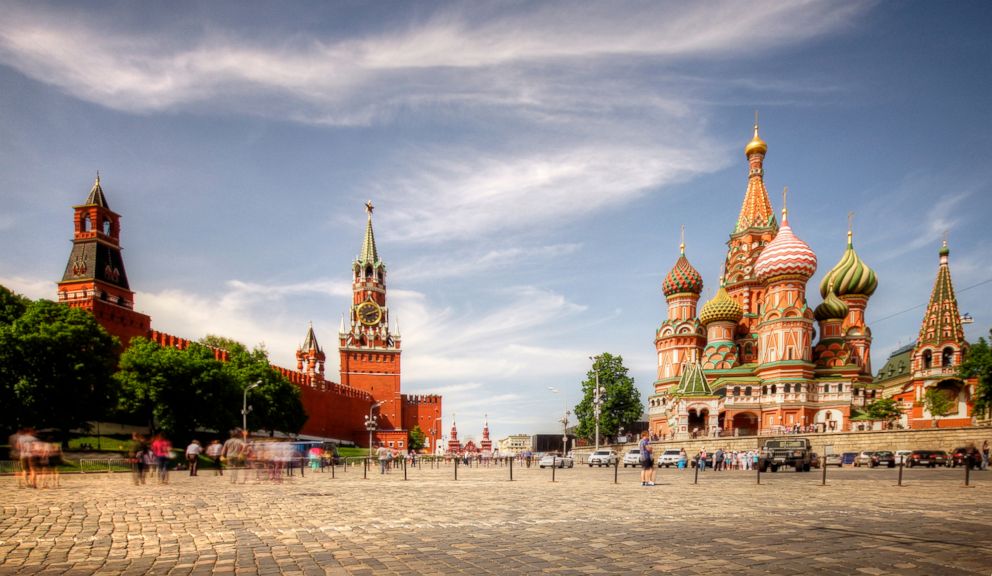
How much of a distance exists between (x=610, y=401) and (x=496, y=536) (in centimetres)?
6613

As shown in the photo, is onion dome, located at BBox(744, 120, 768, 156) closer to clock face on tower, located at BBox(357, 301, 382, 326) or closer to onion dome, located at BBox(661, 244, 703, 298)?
onion dome, located at BBox(661, 244, 703, 298)

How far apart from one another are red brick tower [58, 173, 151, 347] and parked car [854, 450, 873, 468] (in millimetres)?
56086

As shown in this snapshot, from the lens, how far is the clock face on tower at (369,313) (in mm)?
128875

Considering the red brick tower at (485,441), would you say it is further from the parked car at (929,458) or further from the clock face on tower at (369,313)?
the parked car at (929,458)

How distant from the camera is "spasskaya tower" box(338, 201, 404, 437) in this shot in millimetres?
120062

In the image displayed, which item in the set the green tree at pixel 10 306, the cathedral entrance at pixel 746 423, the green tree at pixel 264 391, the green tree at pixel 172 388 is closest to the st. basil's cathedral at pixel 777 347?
the cathedral entrance at pixel 746 423

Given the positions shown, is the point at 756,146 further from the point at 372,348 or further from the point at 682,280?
the point at 372,348

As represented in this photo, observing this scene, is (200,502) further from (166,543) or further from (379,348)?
(379,348)

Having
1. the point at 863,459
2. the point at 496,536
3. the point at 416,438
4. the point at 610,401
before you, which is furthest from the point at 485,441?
the point at 496,536

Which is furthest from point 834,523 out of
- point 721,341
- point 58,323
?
point 721,341

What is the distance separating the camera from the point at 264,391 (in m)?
63.2

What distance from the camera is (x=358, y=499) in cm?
1464

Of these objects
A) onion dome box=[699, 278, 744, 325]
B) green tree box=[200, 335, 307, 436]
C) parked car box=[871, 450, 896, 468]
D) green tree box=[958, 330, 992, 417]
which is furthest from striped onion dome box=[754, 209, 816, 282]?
green tree box=[200, 335, 307, 436]

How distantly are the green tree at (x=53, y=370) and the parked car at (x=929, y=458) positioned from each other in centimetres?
4759
